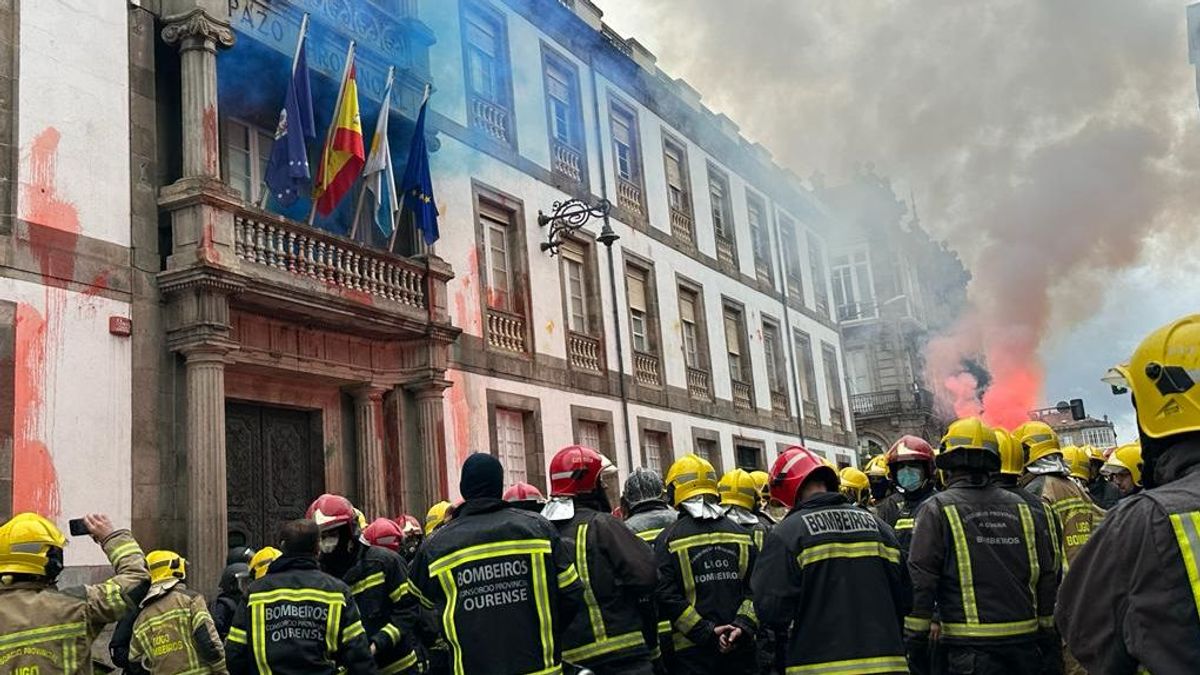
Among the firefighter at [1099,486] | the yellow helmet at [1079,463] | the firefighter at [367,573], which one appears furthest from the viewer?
the yellow helmet at [1079,463]

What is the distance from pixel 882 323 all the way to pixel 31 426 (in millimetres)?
34476

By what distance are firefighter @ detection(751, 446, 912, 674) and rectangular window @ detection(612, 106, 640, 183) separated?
15730 mm

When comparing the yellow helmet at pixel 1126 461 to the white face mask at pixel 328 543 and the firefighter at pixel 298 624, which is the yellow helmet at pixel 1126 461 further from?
the firefighter at pixel 298 624

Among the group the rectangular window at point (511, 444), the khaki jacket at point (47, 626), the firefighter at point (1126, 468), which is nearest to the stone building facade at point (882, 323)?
the rectangular window at point (511, 444)

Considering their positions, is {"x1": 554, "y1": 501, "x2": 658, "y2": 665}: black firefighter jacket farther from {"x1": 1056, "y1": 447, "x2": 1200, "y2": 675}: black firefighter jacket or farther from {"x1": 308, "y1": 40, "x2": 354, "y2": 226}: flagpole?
{"x1": 308, "y1": 40, "x2": 354, "y2": 226}: flagpole

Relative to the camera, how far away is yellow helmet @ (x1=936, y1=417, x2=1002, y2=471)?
5.27 meters

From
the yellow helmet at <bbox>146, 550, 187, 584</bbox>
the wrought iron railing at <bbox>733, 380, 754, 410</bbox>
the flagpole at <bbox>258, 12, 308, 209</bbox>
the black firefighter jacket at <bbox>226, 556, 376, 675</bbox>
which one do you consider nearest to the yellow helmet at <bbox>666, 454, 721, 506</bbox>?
the black firefighter jacket at <bbox>226, 556, 376, 675</bbox>

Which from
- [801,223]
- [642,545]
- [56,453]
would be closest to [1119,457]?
[642,545]

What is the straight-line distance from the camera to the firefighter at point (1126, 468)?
843 cm

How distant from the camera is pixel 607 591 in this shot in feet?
17.5

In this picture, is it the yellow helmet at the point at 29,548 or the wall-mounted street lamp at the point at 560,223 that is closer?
the yellow helmet at the point at 29,548

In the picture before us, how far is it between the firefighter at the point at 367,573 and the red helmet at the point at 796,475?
7.36 feet

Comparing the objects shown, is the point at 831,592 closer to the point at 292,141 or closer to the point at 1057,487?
the point at 1057,487

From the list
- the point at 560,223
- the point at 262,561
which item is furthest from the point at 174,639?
the point at 560,223
